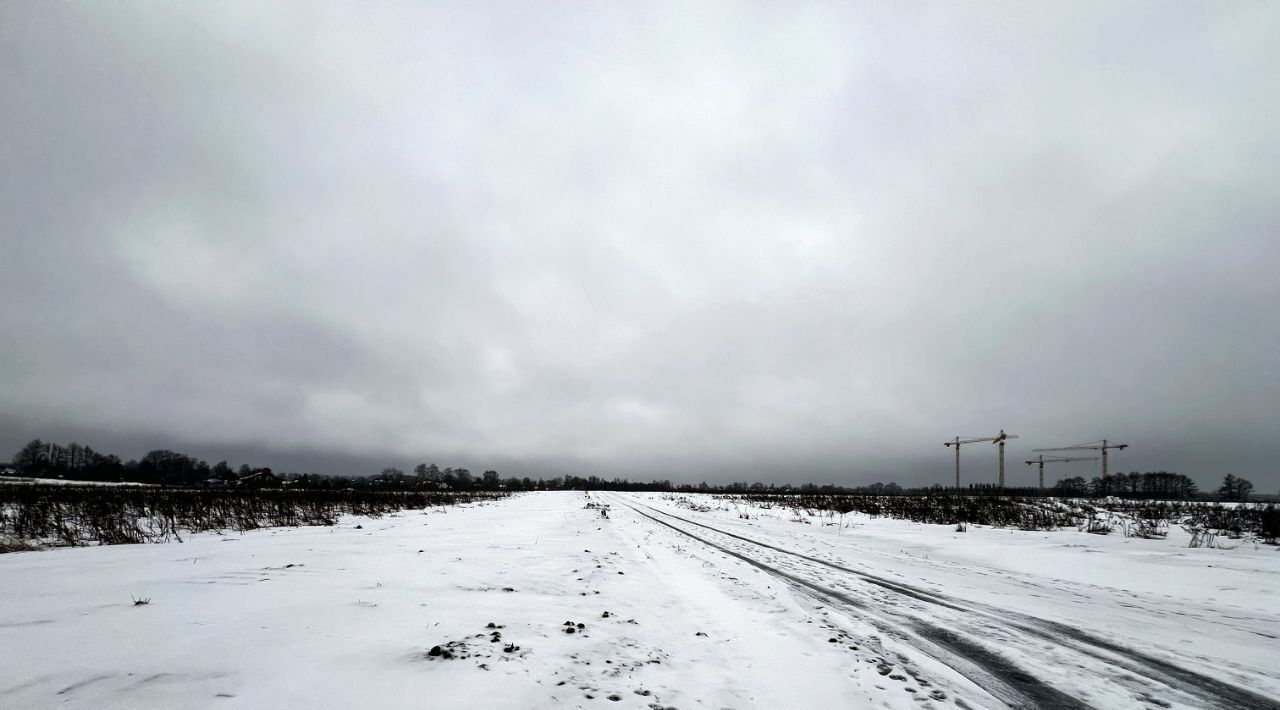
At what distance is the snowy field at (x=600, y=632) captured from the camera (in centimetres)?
377

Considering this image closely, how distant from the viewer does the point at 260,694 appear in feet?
11.1

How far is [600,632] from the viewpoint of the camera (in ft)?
18.0

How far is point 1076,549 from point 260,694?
1833cm

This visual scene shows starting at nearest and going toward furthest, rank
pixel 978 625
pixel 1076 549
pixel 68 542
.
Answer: pixel 978 625 < pixel 68 542 < pixel 1076 549

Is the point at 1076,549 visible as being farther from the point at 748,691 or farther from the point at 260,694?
the point at 260,694

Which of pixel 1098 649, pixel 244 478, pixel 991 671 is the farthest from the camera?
pixel 244 478

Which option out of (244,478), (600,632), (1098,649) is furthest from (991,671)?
(244,478)

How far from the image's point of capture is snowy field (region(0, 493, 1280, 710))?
377 cm

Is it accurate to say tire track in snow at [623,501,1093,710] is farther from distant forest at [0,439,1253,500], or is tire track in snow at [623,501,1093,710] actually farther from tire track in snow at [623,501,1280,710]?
distant forest at [0,439,1253,500]

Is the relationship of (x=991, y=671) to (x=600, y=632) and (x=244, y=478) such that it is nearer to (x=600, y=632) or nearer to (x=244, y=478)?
(x=600, y=632)

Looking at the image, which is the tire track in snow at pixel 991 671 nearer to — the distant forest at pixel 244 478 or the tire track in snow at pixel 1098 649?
the tire track in snow at pixel 1098 649

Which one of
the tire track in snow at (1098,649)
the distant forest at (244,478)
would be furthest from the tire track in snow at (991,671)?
the distant forest at (244,478)

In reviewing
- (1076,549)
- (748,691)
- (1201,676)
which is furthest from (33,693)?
(1076,549)

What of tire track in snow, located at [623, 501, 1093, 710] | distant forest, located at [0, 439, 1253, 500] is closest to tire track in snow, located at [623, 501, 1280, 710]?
tire track in snow, located at [623, 501, 1093, 710]
